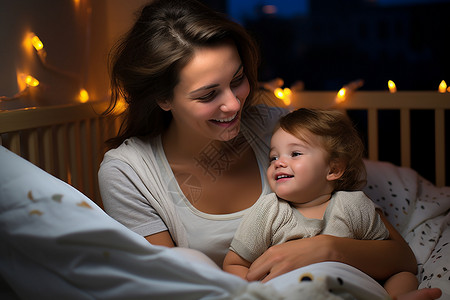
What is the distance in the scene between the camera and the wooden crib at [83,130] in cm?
135

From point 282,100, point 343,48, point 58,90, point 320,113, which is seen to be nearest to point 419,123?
point 343,48

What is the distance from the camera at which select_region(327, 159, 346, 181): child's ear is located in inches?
49.6

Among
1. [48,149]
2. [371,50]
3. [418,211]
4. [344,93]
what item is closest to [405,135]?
[344,93]

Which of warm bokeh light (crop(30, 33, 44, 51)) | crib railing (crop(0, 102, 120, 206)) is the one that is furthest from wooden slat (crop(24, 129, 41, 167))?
warm bokeh light (crop(30, 33, 44, 51))

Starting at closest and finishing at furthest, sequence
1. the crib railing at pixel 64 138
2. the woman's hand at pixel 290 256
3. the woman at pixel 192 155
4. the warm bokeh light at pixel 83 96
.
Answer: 1. the woman's hand at pixel 290 256
2. the woman at pixel 192 155
3. the crib railing at pixel 64 138
4. the warm bokeh light at pixel 83 96

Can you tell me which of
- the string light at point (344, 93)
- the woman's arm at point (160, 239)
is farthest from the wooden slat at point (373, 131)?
the woman's arm at point (160, 239)

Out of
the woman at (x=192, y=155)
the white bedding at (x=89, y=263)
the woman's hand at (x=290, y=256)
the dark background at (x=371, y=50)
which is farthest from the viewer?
the dark background at (x=371, y=50)

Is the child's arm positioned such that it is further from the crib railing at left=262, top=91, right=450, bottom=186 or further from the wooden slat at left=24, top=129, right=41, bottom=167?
the crib railing at left=262, top=91, right=450, bottom=186

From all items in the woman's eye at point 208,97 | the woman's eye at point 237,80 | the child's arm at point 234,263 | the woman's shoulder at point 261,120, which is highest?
Result: the woman's eye at point 237,80

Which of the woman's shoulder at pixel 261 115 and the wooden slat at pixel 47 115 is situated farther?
the woman's shoulder at pixel 261 115

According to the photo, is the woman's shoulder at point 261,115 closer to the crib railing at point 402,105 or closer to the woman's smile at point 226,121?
the woman's smile at point 226,121

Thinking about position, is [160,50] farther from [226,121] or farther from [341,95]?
[341,95]

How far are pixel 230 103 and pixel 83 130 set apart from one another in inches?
24.9

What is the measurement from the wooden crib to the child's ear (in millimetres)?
671
